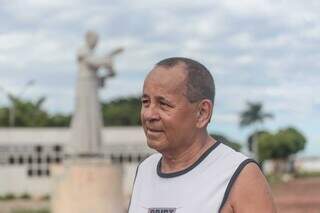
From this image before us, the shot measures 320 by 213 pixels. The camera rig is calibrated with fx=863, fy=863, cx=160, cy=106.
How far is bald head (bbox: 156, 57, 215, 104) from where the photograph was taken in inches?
87.9

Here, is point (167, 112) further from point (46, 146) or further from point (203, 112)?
point (46, 146)

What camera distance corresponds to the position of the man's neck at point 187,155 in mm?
2281

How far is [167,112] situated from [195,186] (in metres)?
0.20

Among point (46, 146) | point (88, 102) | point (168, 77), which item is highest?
point (168, 77)

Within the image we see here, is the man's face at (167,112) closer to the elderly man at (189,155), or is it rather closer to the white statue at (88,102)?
the elderly man at (189,155)

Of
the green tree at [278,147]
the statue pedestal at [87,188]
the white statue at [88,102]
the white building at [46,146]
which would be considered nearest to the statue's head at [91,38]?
the white statue at [88,102]

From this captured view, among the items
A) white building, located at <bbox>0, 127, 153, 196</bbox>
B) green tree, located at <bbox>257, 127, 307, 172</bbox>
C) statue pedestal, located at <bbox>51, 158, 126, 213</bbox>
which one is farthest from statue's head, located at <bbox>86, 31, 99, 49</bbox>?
green tree, located at <bbox>257, 127, 307, 172</bbox>

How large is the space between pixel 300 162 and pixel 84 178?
81.0m

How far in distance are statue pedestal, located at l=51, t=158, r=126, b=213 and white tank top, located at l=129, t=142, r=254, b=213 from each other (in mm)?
12755

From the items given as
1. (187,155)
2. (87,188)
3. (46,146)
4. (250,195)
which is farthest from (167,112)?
(46,146)

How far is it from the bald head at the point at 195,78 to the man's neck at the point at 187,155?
0.12m

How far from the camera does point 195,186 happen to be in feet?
7.29

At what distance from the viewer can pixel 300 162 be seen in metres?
94.1

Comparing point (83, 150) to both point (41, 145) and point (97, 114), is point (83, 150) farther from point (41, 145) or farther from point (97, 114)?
point (41, 145)
